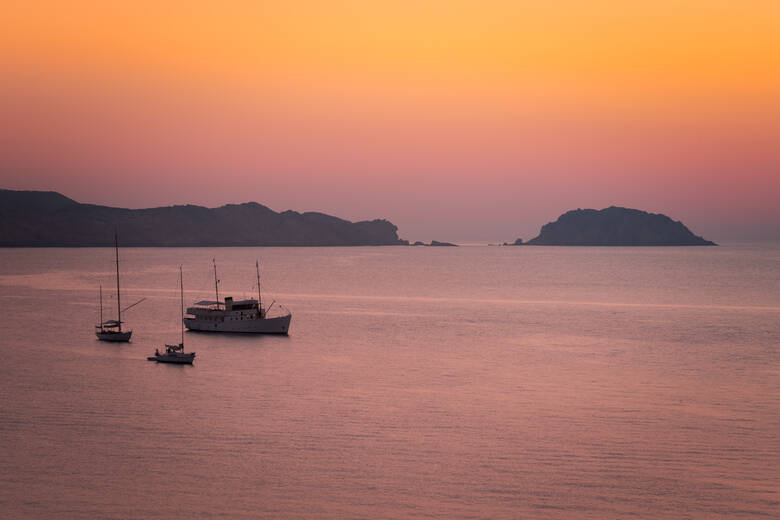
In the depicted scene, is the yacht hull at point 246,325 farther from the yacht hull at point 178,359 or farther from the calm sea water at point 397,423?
the yacht hull at point 178,359

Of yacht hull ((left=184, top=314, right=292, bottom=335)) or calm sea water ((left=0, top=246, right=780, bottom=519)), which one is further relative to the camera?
yacht hull ((left=184, top=314, right=292, bottom=335))

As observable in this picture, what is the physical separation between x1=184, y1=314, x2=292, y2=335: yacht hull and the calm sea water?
5.16 feet

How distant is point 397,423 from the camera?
2967cm

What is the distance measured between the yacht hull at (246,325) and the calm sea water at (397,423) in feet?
5.16

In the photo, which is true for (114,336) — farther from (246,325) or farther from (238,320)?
(246,325)

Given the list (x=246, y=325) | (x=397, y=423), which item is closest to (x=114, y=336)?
(x=246, y=325)

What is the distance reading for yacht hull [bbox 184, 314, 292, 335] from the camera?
60.9 metres

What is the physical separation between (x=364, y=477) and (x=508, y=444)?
6.30 metres

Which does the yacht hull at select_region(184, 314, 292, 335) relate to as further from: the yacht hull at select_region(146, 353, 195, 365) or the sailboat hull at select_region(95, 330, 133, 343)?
the yacht hull at select_region(146, 353, 195, 365)

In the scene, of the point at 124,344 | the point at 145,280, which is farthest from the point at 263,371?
the point at 145,280

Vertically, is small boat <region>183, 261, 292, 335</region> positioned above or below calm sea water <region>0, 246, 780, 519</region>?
above

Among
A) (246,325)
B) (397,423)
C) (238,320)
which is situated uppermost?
(238,320)

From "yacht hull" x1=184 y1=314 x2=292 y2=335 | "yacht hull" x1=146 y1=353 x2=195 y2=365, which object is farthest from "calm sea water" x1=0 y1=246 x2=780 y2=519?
"yacht hull" x1=184 y1=314 x2=292 y2=335

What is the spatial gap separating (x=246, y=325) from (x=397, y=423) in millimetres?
34009
